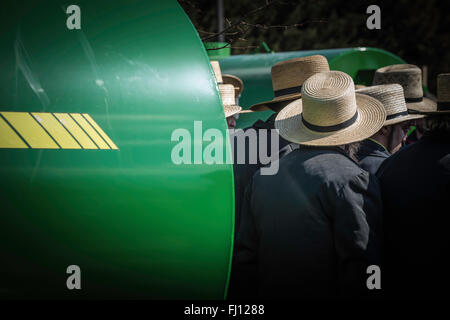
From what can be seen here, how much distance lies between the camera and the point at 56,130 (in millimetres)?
1571

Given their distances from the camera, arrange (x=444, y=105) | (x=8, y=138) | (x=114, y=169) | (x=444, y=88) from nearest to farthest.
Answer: (x=8, y=138), (x=114, y=169), (x=444, y=105), (x=444, y=88)

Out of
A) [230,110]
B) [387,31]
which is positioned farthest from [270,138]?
[387,31]

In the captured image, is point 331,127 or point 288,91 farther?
point 288,91

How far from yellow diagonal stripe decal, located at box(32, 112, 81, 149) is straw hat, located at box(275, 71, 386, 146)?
4.12 ft

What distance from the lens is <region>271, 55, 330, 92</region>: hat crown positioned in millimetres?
3836

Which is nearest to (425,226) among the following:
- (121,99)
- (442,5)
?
(121,99)

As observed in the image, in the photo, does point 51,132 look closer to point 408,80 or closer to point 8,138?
point 8,138

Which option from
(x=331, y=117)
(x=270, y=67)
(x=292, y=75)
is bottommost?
(x=331, y=117)

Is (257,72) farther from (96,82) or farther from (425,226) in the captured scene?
(96,82)

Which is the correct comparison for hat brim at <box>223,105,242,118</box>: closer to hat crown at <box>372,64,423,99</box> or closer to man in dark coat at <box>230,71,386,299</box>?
man in dark coat at <box>230,71,386,299</box>

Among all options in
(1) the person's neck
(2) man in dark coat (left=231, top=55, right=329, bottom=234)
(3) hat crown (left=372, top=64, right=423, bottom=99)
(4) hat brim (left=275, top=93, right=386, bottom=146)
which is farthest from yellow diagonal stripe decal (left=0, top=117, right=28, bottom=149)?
(3) hat crown (left=372, top=64, right=423, bottom=99)

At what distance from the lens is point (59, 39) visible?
5.27ft

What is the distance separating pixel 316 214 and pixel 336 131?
1.62 feet

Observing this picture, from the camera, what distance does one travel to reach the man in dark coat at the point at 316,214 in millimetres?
2168
